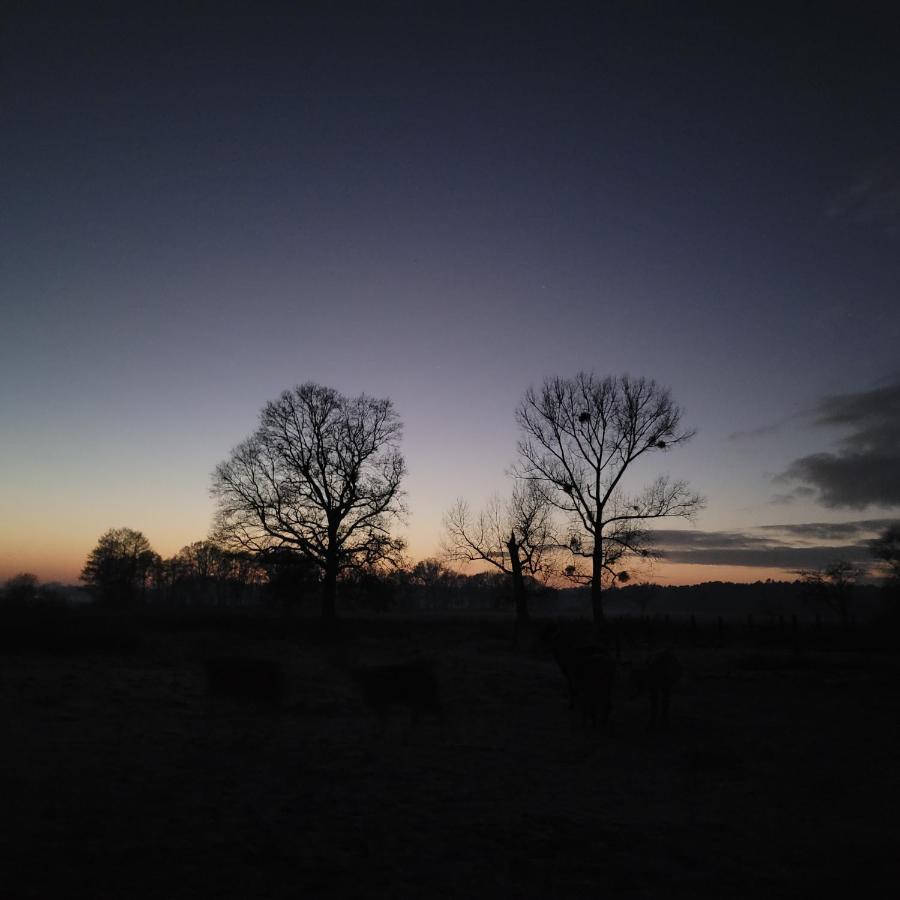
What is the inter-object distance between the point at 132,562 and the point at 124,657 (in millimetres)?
59242

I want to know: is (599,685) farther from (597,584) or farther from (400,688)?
(597,584)

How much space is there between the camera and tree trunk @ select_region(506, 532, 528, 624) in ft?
102

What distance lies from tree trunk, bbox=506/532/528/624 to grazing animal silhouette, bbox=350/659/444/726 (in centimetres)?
2037

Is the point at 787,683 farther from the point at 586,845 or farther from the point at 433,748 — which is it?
the point at 586,845

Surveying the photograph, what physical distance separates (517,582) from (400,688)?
22745mm

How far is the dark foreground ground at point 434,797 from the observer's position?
4504 mm

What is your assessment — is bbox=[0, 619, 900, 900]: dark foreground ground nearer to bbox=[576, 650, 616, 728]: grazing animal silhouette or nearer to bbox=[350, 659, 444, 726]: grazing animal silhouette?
bbox=[350, 659, 444, 726]: grazing animal silhouette

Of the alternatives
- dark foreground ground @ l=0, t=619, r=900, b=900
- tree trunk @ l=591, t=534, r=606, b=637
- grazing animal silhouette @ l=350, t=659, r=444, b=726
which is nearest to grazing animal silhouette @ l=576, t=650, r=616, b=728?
dark foreground ground @ l=0, t=619, r=900, b=900

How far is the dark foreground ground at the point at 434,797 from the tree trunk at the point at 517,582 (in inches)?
714

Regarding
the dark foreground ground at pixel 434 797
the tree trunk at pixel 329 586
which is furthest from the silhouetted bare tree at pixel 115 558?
the dark foreground ground at pixel 434 797

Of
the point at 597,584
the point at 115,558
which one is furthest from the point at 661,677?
the point at 115,558

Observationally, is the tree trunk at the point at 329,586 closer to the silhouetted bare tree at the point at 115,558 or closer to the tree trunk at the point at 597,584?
the tree trunk at the point at 597,584

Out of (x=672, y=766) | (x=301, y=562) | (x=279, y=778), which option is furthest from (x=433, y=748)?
(x=301, y=562)

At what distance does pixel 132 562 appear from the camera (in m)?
69.2
